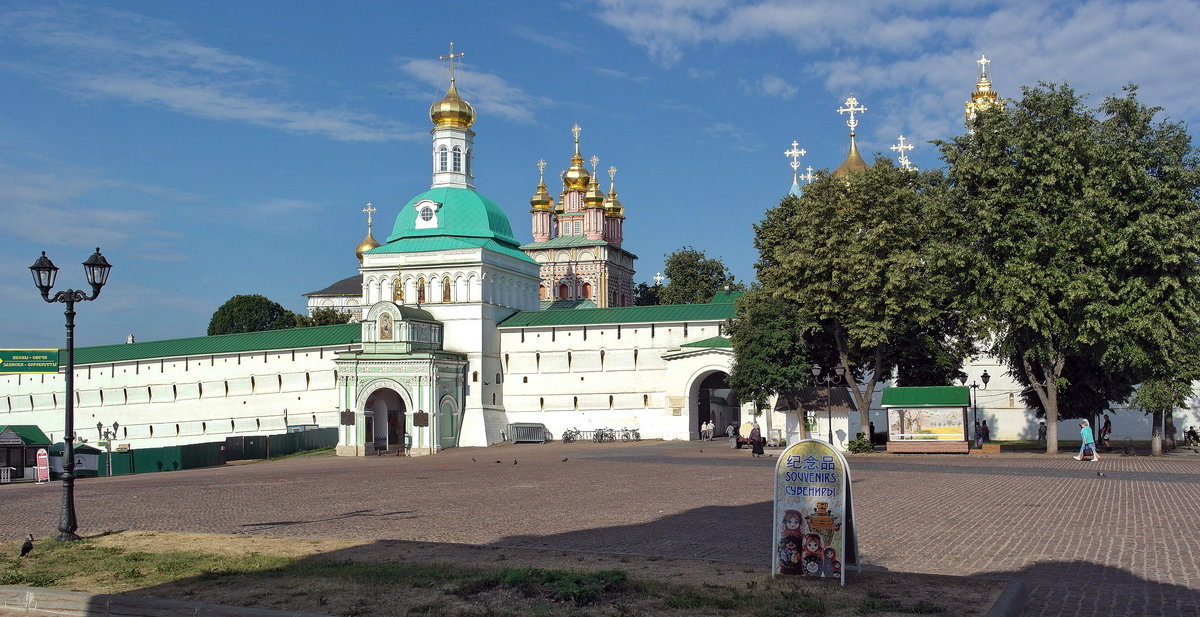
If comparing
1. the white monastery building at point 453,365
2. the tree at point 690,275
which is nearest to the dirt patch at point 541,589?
the white monastery building at point 453,365

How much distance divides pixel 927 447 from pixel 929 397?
1.63 meters

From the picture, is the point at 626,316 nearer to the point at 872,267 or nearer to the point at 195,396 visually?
the point at 872,267

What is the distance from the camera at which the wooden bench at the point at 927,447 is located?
35688 mm

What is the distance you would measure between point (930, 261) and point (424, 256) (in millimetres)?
30172

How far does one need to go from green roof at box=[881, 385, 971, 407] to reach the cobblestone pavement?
18.2 ft

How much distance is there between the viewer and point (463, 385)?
56.3 m

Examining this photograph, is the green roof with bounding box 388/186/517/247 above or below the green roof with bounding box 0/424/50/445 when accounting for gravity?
above

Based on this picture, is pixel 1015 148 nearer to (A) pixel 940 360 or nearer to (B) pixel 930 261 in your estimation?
(B) pixel 930 261

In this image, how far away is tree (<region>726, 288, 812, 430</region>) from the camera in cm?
4219

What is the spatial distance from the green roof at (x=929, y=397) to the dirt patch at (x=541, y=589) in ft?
85.1

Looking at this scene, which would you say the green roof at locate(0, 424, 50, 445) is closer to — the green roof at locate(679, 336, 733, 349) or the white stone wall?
the white stone wall

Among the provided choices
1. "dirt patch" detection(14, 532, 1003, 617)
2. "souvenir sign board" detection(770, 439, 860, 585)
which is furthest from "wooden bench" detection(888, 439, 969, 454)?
"souvenir sign board" detection(770, 439, 860, 585)

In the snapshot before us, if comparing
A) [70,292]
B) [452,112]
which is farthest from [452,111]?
[70,292]

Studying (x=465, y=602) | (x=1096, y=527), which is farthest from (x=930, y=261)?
(x=465, y=602)
